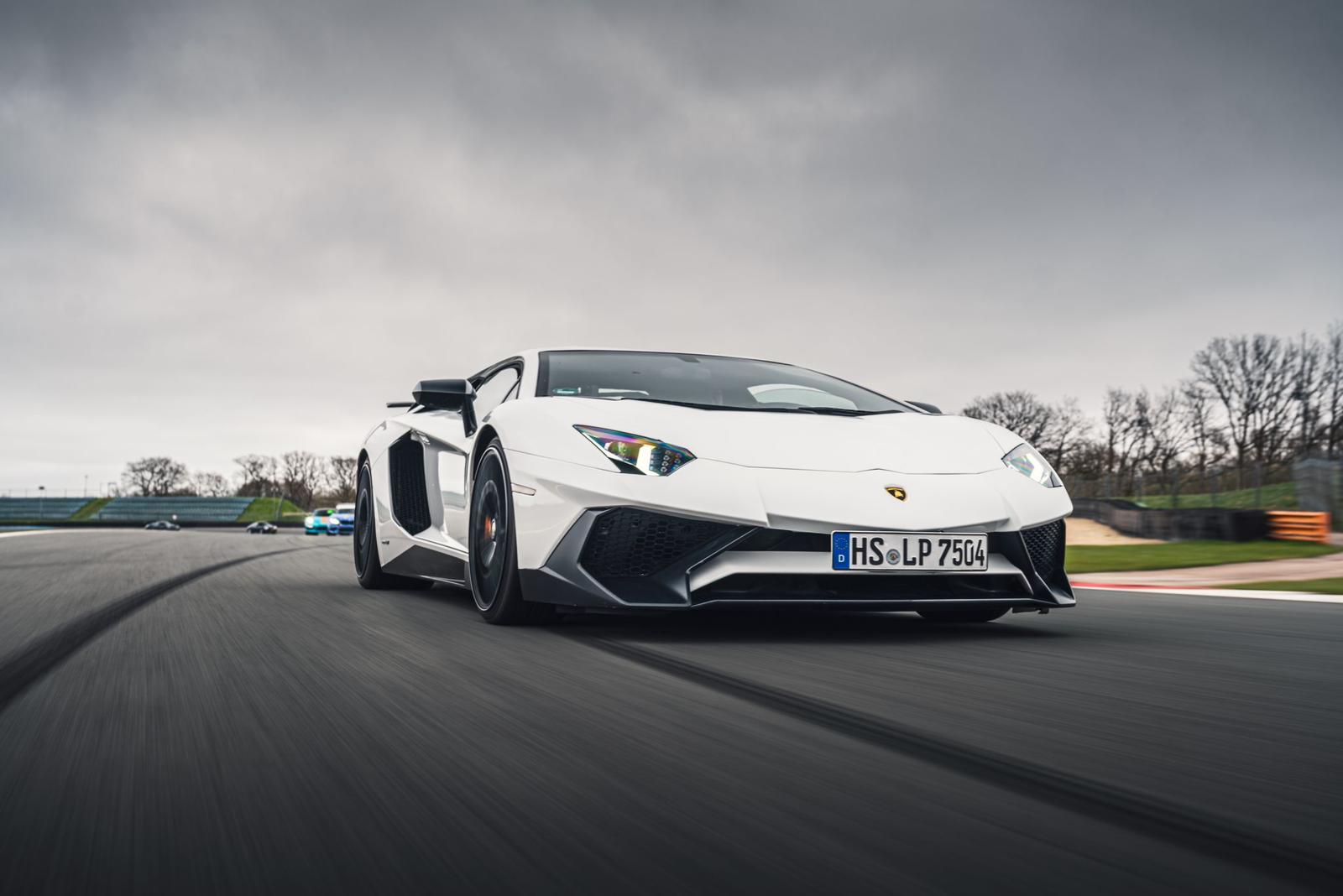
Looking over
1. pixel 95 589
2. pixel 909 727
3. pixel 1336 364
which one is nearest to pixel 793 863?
pixel 909 727

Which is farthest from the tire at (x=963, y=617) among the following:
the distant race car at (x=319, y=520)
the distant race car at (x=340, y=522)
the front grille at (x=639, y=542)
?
the distant race car at (x=319, y=520)

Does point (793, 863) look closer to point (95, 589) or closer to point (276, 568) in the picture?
point (95, 589)

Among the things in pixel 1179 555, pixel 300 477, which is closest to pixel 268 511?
pixel 300 477

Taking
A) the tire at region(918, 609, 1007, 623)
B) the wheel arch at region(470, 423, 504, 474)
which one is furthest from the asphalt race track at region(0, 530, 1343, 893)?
the wheel arch at region(470, 423, 504, 474)

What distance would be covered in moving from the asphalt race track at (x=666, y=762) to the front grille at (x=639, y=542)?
27cm

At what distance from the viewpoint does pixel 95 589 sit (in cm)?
601

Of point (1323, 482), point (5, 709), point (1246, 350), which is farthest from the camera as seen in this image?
point (1246, 350)

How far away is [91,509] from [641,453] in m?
143

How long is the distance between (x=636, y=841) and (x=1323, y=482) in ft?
68.8

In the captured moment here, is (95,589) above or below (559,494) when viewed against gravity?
below

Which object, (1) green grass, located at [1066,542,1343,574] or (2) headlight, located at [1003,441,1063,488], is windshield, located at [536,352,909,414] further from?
(1) green grass, located at [1066,542,1343,574]

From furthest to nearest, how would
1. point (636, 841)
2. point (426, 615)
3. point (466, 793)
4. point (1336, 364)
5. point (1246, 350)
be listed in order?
point (1246, 350)
point (1336, 364)
point (426, 615)
point (466, 793)
point (636, 841)

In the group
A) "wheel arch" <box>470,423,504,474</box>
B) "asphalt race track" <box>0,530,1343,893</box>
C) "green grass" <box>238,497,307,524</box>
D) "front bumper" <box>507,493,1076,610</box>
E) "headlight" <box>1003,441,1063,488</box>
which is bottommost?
"asphalt race track" <box>0,530,1343,893</box>

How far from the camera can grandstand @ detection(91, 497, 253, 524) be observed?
119 m
